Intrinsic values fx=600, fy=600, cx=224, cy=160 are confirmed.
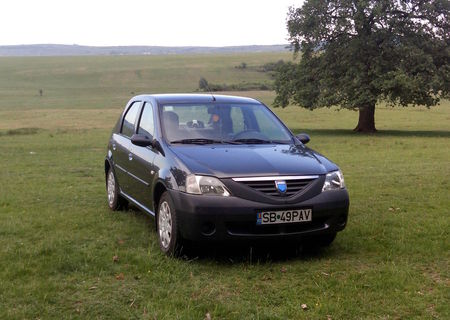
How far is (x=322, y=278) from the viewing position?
5184mm

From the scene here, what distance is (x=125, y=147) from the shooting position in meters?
7.66

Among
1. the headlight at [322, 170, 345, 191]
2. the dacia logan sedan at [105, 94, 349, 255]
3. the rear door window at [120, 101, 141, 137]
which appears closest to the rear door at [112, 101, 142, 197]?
the rear door window at [120, 101, 141, 137]

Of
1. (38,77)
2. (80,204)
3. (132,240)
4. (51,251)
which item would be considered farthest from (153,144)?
(38,77)

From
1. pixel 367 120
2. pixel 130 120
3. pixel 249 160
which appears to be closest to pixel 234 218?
pixel 249 160

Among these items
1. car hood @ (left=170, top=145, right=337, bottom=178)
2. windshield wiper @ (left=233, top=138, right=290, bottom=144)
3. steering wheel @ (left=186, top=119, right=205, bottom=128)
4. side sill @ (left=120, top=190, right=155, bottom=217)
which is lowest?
side sill @ (left=120, top=190, right=155, bottom=217)

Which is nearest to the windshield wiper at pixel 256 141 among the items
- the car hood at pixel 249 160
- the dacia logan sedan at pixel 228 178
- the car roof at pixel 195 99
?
the dacia logan sedan at pixel 228 178

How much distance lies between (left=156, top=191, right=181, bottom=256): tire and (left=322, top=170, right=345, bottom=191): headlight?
145 cm

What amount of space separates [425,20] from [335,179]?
82.3 feet

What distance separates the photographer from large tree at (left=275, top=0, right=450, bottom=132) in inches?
1062

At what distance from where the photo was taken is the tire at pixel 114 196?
8.19 meters

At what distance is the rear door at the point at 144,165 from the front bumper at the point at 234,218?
876mm

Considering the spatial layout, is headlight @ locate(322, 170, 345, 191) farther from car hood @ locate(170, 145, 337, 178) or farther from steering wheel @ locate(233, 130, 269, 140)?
steering wheel @ locate(233, 130, 269, 140)

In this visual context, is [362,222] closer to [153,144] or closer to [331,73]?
[153,144]

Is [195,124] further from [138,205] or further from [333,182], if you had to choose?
[333,182]
